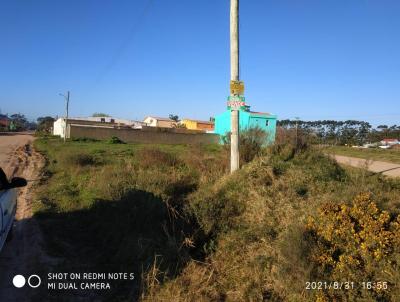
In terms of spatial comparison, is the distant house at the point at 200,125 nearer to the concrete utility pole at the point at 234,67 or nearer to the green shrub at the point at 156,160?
the green shrub at the point at 156,160

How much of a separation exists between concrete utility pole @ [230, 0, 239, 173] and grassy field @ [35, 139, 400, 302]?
2.19 feet

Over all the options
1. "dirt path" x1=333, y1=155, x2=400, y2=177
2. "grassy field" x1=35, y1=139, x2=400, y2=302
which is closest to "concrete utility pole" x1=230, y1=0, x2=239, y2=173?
"grassy field" x1=35, y1=139, x2=400, y2=302

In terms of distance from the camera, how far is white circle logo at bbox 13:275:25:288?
477cm

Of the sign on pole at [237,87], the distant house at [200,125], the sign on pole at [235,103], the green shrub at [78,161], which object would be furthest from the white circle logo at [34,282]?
the distant house at [200,125]

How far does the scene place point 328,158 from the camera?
30.6 feet

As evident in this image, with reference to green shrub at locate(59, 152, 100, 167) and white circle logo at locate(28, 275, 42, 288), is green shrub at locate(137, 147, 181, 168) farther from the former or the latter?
white circle logo at locate(28, 275, 42, 288)

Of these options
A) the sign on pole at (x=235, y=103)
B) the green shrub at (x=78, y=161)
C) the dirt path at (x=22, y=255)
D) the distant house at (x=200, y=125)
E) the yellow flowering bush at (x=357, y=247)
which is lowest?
the dirt path at (x=22, y=255)

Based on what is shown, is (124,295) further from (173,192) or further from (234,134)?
(234,134)

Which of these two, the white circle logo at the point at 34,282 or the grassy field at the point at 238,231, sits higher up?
the grassy field at the point at 238,231

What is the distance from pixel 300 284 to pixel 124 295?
222cm

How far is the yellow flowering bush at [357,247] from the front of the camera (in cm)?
409

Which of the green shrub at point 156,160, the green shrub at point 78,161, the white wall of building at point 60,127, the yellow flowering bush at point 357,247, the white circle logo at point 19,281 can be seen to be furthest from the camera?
the white wall of building at point 60,127

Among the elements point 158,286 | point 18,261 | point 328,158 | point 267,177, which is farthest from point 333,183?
point 18,261

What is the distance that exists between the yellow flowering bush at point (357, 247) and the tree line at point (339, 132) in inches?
219
